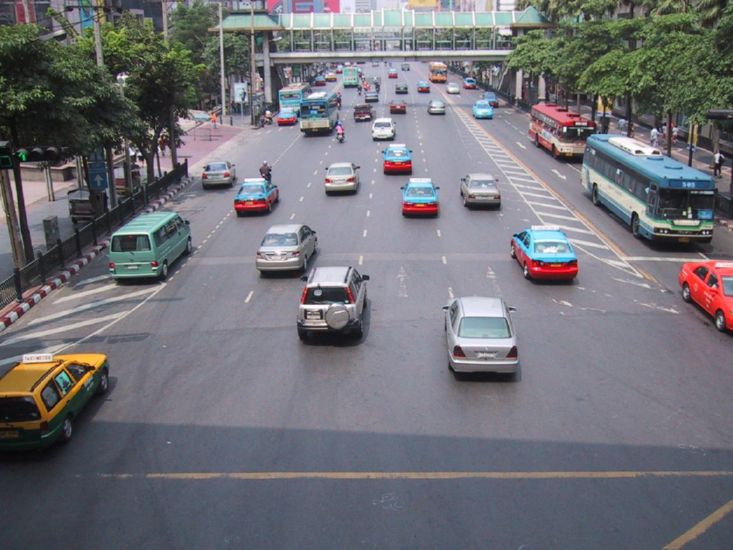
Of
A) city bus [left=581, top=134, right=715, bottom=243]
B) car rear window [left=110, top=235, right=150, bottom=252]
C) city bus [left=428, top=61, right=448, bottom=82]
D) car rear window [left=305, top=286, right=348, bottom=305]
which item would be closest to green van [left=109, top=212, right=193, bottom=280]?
car rear window [left=110, top=235, right=150, bottom=252]

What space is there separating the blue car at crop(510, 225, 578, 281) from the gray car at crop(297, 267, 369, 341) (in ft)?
25.3

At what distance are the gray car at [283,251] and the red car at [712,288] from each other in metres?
12.5

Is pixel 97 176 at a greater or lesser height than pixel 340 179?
greater

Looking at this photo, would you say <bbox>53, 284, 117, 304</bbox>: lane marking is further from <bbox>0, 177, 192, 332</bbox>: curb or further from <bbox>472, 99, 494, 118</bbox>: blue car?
<bbox>472, 99, 494, 118</bbox>: blue car

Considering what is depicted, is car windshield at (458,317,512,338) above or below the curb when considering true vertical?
above

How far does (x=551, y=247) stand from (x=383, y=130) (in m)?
36.5

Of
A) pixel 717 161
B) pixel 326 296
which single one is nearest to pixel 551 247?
pixel 326 296

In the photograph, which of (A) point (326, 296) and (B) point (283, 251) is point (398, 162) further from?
(A) point (326, 296)

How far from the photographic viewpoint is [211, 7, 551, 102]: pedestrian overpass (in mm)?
90438

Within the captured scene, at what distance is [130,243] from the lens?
86.5ft

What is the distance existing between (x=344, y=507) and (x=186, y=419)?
501cm

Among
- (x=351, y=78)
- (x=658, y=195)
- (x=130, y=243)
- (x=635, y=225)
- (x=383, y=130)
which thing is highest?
(x=351, y=78)

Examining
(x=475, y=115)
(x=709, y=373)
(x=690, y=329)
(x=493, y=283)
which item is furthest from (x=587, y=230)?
(x=475, y=115)

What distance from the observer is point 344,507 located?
1273cm
